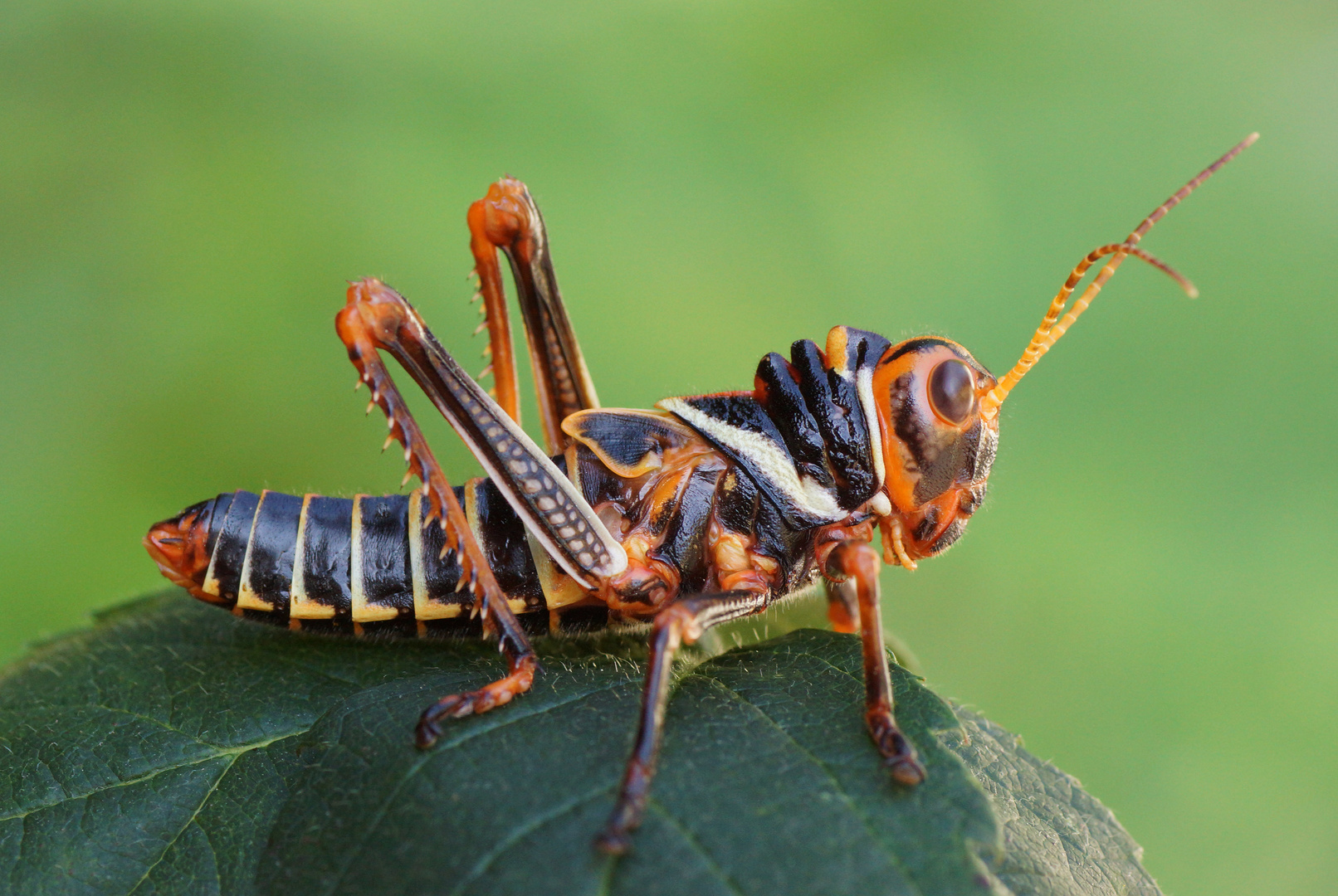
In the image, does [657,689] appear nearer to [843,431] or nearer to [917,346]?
[843,431]

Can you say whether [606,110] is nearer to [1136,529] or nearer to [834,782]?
[1136,529]

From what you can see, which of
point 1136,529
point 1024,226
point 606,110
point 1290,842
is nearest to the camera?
point 1290,842

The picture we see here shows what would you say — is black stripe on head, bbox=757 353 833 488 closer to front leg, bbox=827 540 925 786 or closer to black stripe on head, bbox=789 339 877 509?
black stripe on head, bbox=789 339 877 509

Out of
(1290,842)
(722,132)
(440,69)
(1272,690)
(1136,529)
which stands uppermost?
(440,69)

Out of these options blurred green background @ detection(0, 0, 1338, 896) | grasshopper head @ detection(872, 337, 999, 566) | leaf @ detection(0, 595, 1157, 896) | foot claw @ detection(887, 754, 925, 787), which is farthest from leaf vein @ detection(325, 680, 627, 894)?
blurred green background @ detection(0, 0, 1338, 896)

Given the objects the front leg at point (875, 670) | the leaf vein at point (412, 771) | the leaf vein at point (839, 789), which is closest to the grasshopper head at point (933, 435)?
the front leg at point (875, 670)

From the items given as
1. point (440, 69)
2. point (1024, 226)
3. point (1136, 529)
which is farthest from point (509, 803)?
point (440, 69)

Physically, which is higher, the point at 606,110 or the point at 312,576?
the point at 606,110

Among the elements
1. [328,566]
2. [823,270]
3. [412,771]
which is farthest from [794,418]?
[823,270]
